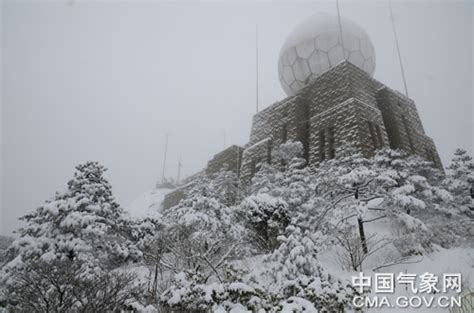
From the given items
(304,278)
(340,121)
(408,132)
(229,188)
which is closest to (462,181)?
(340,121)

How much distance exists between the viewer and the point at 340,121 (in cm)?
1320

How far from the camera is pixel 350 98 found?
1341cm

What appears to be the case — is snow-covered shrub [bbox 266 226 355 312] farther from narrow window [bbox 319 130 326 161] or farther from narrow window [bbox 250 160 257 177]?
narrow window [bbox 250 160 257 177]

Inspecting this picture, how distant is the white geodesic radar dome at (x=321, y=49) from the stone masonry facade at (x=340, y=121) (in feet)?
4.80

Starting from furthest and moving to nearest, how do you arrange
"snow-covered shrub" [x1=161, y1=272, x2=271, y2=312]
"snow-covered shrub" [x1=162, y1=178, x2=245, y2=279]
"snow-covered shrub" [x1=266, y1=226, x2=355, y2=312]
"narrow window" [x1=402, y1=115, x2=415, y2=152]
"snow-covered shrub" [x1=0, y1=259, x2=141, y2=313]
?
"narrow window" [x1=402, y1=115, x2=415, y2=152]
"snow-covered shrub" [x1=162, y1=178, x2=245, y2=279]
"snow-covered shrub" [x1=266, y1=226, x2=355, y2=312]
"snow-covered shrub" [x1=161, y1=272, x2=271, y2=312]
"snow-covered shrub" [x1=0, y1=259, x2=141, y2=313]

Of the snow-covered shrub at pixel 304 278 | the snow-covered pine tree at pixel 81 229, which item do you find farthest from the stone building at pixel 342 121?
the snow-covered pine tree at pixel 81 229

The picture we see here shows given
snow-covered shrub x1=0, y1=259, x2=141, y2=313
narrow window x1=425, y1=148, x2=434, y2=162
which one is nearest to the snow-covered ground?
narrow window x1=425, y1=148, x2=434, y2=162

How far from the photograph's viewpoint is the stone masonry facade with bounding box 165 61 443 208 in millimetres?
12930

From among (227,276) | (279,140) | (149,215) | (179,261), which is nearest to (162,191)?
→ (279,140)

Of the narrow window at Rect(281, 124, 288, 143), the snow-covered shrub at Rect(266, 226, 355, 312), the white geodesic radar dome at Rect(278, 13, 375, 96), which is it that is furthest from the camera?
the white geodesic radar dome at Rect(278, 13, 375, 96)

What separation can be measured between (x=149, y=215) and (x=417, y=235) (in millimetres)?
8507

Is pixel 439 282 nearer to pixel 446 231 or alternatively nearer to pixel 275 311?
pixel 446 231

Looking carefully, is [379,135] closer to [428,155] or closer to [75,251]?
[428,155]

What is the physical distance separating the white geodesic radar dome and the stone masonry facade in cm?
146
